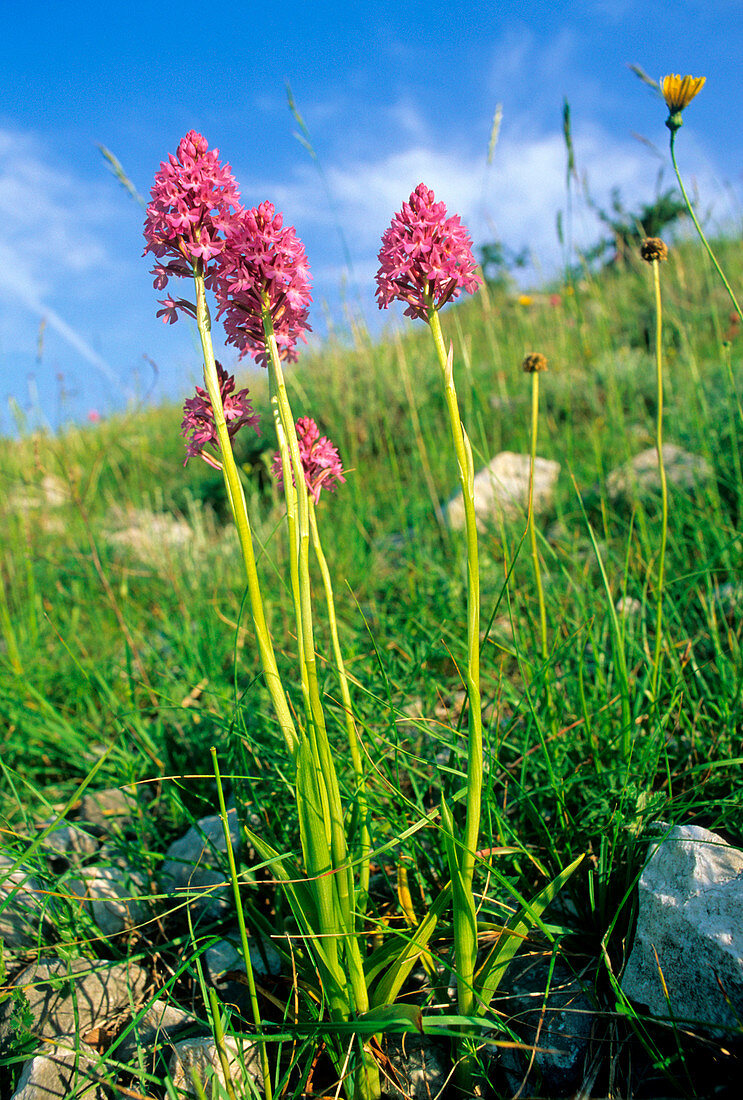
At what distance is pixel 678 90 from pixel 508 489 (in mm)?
2318

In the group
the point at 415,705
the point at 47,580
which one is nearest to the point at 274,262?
the point at 415,705

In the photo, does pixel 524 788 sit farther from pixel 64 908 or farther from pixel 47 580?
pixel 47 580

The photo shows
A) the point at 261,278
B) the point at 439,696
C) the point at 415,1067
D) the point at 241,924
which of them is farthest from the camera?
the point at 439,696

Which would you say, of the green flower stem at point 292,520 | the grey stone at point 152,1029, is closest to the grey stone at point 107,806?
the grey stone at point 152,1029

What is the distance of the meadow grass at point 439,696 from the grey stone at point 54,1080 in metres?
0.06

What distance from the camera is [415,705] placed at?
1.91 metres

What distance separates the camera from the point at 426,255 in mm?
1053

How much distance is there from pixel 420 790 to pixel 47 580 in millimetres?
3277

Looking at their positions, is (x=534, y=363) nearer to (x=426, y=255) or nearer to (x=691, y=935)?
(x=426, y=255)

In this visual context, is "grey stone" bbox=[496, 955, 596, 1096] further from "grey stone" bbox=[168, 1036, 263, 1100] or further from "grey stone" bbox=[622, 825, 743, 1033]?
"grey stone" bbox=[168, 1036, 263, 1100]

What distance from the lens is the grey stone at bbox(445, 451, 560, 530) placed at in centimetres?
332

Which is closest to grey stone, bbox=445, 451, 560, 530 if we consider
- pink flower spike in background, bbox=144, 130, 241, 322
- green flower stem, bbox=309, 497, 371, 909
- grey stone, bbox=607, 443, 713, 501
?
grey stone, bbox=607, 443, 713, 501

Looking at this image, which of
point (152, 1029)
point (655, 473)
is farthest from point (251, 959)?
point (655, 473)

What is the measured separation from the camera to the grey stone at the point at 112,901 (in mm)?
1551
